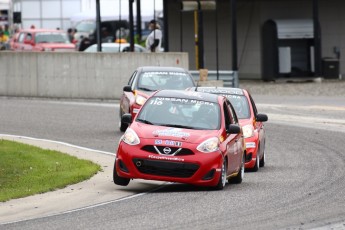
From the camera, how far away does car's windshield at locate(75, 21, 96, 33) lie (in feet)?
217

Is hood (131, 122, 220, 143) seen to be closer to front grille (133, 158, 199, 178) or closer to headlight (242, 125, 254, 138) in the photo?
front grille (133, 158, 199, 178)

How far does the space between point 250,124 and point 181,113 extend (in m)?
3.52

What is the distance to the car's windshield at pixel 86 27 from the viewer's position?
6606cm

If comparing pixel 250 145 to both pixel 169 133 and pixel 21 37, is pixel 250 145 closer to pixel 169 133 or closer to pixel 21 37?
→ pixel 169 133

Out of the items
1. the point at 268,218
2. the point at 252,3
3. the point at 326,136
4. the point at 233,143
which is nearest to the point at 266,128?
the point at 326,136

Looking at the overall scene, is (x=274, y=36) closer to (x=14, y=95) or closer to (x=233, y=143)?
(x=14, y=95)

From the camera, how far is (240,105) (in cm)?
2070

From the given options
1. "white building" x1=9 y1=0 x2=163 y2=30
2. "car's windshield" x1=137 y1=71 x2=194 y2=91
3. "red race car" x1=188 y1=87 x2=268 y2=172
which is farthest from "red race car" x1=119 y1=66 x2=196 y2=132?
"white building" x1=9 y1=0 x2=163 y2=30

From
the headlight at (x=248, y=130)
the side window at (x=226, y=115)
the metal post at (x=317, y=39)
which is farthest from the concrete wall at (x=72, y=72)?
the side window at (x=226, y=115)

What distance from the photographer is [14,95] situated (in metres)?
38.9

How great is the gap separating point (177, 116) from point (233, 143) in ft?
2.86

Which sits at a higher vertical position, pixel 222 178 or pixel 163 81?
pixel 163 81

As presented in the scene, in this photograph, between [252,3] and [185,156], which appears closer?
[185,156]

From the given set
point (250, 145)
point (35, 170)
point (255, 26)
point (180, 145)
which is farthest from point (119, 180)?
point (255, 26)
